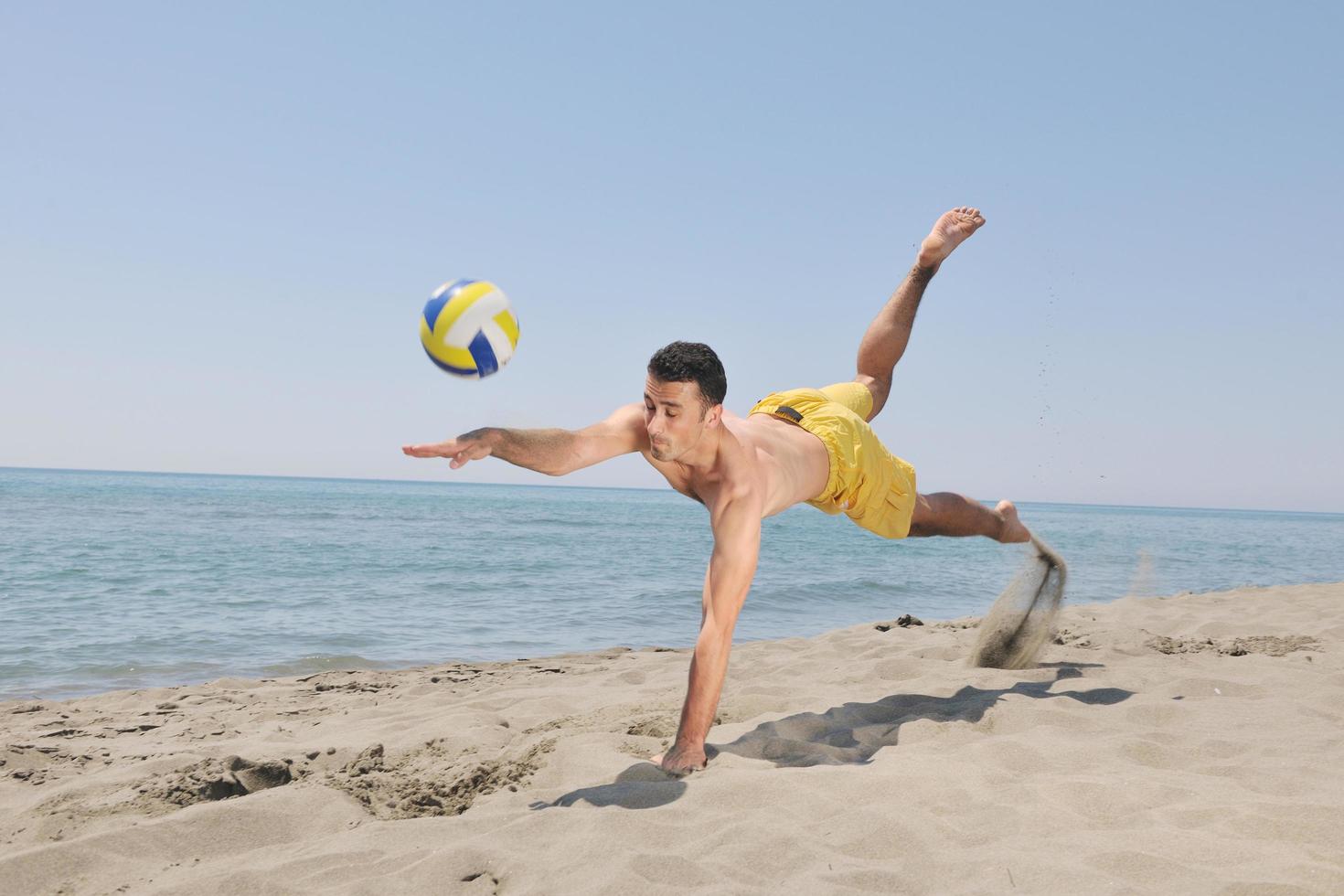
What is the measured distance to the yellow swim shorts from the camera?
194 inches

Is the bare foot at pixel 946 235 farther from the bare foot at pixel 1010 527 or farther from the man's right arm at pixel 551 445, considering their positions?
the man's right arm at pixel 551 445

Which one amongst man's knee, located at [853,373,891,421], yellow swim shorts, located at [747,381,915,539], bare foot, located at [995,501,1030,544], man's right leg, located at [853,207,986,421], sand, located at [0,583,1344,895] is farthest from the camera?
man's right leg, located at [853,207,986,421]

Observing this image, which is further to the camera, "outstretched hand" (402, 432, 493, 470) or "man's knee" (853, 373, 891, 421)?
"man's knee" (853, 373, 891, 421)

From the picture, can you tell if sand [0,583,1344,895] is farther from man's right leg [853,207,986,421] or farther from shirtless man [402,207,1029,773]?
man's right leg [853,207,986,421]

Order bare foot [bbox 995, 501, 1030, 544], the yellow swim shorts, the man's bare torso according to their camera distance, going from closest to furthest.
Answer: the man's bare torso
the yellow swim shorts
bare foot [bbox 995, 501, 1030, 544]

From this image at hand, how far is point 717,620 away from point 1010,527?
109 inches

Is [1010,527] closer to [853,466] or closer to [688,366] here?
[853,466]

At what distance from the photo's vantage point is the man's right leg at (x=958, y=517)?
5.44 metres

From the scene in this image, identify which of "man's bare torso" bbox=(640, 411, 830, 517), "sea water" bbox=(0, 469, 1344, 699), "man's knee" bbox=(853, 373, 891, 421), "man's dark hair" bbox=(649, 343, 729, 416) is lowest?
"sea water" bbox=(0, 469, 1344, 699)

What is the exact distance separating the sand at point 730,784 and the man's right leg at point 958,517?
884 mm

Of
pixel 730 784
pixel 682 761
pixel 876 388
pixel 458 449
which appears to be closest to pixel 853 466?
pixel 876 388

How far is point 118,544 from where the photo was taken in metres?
17.5

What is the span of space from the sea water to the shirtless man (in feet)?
4.38

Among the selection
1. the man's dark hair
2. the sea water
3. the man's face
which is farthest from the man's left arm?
the sea water
